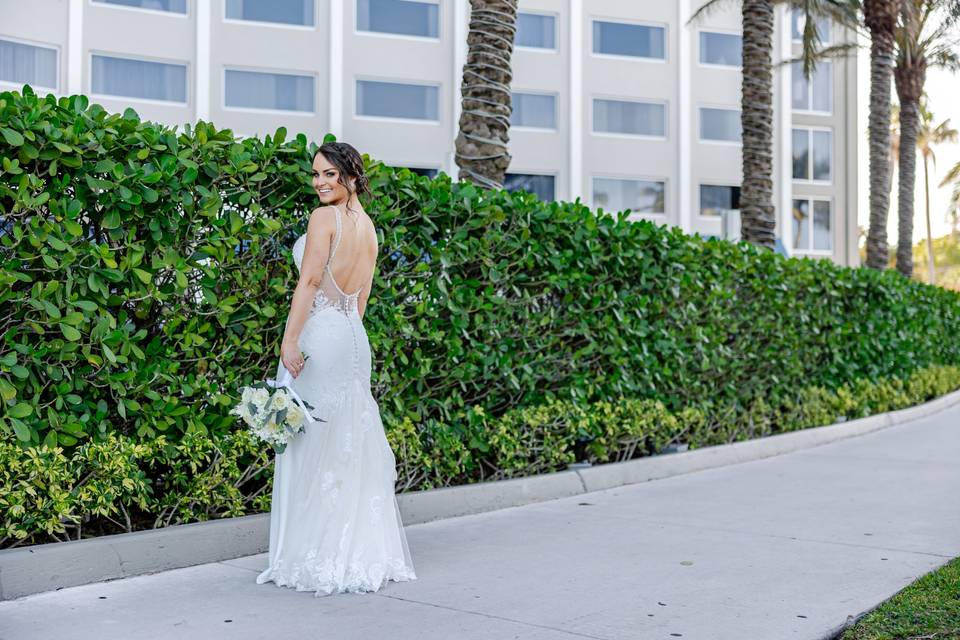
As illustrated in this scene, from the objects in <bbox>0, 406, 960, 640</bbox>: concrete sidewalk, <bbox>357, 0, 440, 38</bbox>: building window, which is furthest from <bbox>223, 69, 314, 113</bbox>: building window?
<bbox>0, 406, 960, 640</bbox>: concrete sidewalk

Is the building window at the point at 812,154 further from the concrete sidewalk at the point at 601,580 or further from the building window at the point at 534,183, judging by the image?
the concrete sidewalk at the point at 601,580

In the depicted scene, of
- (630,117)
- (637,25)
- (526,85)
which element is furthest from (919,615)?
(637,25)

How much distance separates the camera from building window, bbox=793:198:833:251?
141ft

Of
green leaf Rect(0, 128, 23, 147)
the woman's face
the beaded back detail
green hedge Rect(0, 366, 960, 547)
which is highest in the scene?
green leaf Rect(0, 128, 23, 147)

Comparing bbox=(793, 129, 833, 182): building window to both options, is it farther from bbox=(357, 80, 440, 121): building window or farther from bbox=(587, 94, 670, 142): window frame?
bbox=(357, 80, 440, 121): building window

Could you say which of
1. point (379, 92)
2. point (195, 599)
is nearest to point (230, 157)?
point (195, 599)

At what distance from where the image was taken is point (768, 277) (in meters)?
12.0

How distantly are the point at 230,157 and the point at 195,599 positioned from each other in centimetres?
255

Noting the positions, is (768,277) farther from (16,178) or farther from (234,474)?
(16,178)

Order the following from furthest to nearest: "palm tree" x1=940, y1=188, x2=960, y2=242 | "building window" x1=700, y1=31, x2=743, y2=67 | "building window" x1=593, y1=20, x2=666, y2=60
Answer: "palm tree" x1=940, y1=188, x2=960, y2=242 → "building window" x1=700, y1=31, x2=743, y2=67 → "building window" x1=593, y1=20, x2=666, y2=60

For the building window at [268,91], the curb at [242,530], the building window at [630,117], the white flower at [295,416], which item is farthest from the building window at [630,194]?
the white flower at [295,416]

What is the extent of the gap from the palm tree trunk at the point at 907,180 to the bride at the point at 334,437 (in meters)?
26.8

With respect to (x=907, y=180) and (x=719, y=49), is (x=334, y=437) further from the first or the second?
(x=719, y=49)

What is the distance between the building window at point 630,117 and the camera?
3841 cm
